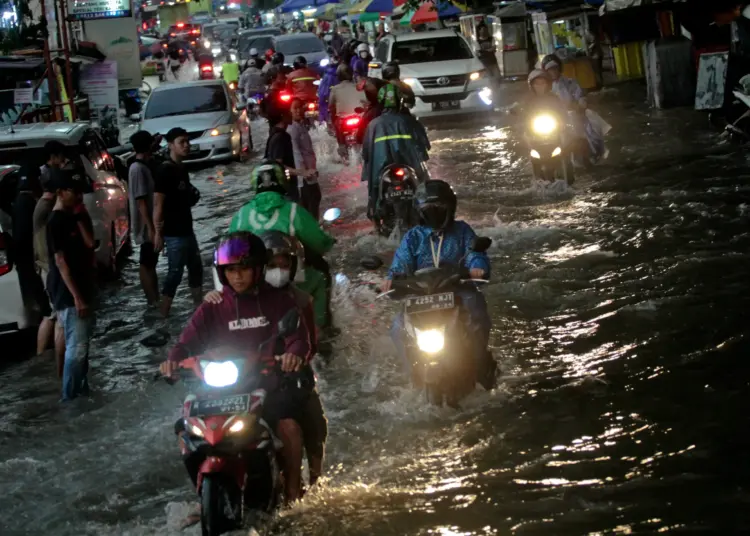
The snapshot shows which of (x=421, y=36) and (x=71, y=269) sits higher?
(x=421, y=36)

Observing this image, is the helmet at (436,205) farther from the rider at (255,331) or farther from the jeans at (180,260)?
the jeans at (180,260)

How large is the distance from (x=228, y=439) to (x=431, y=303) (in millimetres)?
1944

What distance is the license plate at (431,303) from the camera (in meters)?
6.65

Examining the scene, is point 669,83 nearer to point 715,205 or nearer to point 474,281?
point 715,205

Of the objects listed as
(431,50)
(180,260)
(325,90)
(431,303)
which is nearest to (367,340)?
(180,260)

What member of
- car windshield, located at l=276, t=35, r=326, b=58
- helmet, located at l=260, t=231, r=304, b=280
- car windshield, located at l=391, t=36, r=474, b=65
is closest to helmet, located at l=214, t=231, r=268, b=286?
helmet, located at l=260, t=231, r=304, b=280

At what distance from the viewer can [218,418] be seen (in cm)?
509

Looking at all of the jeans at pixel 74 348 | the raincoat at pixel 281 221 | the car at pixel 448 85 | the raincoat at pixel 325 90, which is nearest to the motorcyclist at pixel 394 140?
the raincoat at pixel 281 221

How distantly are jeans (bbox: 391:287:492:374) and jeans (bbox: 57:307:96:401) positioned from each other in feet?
7.86

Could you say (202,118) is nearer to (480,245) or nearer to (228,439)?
(480,245)

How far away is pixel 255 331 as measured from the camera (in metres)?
5.57

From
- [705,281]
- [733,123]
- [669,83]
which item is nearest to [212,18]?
[669,83]

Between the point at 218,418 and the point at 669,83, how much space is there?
18.7 meters

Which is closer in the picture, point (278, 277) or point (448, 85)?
point (278, 277)
